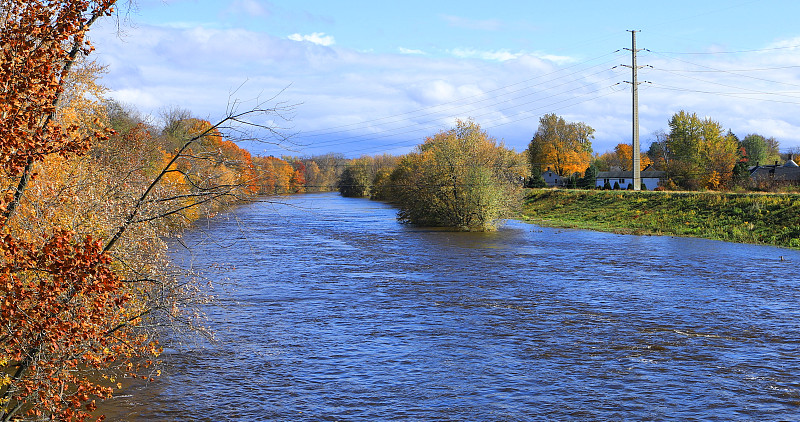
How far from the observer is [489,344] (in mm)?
16156

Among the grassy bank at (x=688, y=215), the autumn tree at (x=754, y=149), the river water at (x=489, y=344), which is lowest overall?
the river water at (x=489, y=344)

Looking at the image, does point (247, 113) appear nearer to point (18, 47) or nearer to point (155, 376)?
point (18, 47)

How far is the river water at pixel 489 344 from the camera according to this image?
39.4 ft

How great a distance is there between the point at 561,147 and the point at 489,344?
9903 cm

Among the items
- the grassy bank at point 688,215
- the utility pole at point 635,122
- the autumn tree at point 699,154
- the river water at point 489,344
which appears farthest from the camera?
A: the autumn tree at point 699,154

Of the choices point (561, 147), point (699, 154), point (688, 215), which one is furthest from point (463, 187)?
point (561, 147)

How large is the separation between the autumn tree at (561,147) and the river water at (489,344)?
271 feet

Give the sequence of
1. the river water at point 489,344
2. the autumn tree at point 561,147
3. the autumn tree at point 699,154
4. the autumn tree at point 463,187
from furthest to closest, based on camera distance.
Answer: the autumn tree at point 561,147 → the autumn tree at point 699,154 → the autumn tree at point 463,187 → the river water at point 489,344

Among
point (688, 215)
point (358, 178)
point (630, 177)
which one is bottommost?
point (688, 215)

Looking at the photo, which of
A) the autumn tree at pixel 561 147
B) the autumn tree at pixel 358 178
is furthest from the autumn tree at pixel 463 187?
the autumn tree at pixel 358 178

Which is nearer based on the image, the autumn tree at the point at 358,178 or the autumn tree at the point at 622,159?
the autumn tree at the point at 358,178

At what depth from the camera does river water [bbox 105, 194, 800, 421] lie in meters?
12.0

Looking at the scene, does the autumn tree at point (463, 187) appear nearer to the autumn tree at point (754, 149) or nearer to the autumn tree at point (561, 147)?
the autumn tree at point (561, 147)

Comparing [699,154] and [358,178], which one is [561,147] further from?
[358,178]
